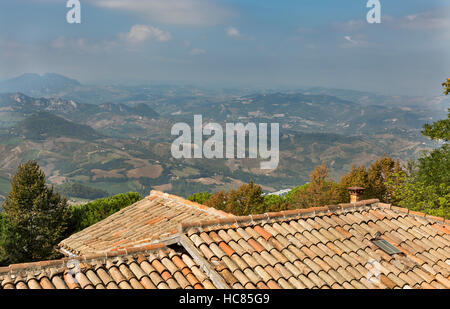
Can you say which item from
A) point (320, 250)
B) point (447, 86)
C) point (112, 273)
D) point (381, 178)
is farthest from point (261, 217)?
point (381, 178)

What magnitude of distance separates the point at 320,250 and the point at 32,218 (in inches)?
1031

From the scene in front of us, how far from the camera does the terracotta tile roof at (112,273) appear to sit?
7020 mm

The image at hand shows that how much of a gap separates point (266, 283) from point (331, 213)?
4211mm

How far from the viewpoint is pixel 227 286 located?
22.9 ft

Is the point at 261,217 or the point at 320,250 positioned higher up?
the point at 261,217

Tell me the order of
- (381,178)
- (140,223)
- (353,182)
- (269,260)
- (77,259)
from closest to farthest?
(77,259) < (269,260) < (140,223) < (353,182) < (381,178)

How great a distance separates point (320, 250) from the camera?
8812 mm

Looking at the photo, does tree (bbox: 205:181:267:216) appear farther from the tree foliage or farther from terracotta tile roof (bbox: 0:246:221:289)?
terracotta tile roof (bbox: 0:246:221:289)

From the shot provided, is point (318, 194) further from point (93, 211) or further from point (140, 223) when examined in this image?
point (140, 223)

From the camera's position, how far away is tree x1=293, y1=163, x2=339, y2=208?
30609mm

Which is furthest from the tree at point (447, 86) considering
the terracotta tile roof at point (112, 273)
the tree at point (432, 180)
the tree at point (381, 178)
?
the terracotta tile roof at point (112, 273)

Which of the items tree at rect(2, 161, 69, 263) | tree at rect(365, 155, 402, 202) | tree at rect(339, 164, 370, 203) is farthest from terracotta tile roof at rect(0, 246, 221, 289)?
tree at rect(365, 155, 402, 202)

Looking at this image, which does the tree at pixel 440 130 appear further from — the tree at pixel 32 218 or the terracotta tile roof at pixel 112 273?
the tree at pixel 32 218

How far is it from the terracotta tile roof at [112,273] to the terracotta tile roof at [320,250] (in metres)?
0.45
